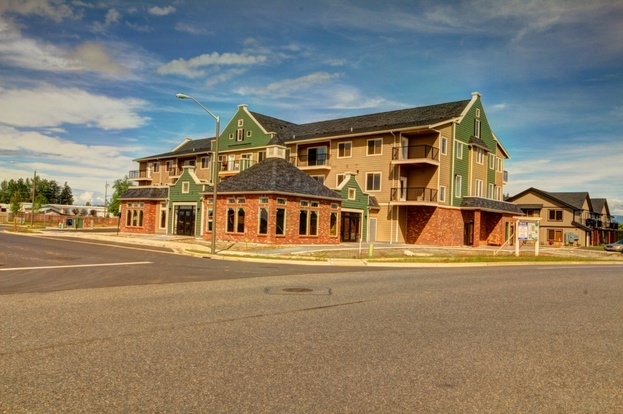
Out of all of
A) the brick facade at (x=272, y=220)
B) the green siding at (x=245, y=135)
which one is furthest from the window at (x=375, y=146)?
the green siding at (x=245, y=135)

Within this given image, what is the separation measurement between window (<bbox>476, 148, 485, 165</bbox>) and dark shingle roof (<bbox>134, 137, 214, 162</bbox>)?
1103 inches

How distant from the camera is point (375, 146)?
43781 mm

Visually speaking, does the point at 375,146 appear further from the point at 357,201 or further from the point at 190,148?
the point at 190,148

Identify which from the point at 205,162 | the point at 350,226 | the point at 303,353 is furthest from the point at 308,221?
the point at 303,353

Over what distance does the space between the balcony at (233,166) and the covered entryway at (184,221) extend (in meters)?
7.45

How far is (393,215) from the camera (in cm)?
4281

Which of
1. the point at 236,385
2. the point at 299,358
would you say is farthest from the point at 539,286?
the point at 236,385

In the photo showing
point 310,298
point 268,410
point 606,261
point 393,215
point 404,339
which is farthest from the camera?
point 393,215

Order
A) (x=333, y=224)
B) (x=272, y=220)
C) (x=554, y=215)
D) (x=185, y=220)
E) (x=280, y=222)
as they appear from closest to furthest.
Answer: (x=272, y=220) → (x=280, y=222) → (x=333, y=224) → (x=185, y=220) → (x=554, y=215)

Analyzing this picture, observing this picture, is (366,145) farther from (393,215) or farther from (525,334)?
(525,334)

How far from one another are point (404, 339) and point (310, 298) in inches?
169

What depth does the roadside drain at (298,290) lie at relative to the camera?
12555 millimetres

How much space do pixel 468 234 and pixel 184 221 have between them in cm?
2549

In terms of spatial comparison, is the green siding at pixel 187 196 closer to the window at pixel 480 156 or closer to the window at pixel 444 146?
the window at pixel 444 146
